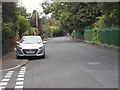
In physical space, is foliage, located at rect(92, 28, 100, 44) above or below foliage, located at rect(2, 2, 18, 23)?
below

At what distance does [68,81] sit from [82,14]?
3580 centimetres

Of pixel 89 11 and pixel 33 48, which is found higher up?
pixel 89 11

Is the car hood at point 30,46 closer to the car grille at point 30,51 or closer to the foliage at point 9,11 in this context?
the car grille at point 30,51

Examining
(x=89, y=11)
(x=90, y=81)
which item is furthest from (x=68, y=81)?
(x=89, y=11)

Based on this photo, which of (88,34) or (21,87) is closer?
(21,87)

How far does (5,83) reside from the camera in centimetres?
935

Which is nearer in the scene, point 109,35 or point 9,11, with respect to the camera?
point 9,11

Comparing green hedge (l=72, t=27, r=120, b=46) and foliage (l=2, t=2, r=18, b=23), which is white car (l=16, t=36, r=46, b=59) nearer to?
foliage (l=2, t=2, r=18, b=23)

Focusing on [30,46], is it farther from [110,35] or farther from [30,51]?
[110,35]

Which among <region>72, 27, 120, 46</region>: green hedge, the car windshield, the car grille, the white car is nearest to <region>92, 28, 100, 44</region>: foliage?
<region>72, 27, 120, 46</region>: green hedge

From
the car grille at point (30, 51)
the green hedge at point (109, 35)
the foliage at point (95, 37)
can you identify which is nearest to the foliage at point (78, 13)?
the foliage at point (95, 37)

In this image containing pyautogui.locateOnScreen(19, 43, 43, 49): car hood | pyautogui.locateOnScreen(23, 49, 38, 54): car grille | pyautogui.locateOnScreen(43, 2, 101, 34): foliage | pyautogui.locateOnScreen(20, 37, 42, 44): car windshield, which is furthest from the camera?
pyautogui.locateOnScreen(43, 2, 101, 34): foliage

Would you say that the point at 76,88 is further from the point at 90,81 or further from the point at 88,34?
the point at 88,34

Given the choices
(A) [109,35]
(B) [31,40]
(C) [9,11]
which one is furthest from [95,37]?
(B) [31,40]
